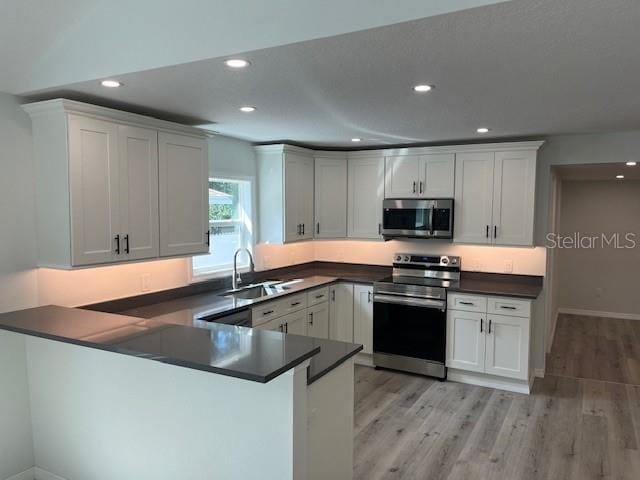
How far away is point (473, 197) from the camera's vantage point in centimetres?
464

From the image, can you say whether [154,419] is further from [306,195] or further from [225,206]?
[306,195]

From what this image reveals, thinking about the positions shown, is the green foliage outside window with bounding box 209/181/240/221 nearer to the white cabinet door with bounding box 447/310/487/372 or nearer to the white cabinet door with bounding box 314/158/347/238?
the white cabinet door with bounding box 314/158/347/238

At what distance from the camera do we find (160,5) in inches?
86.6

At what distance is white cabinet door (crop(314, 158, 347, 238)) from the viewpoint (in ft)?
17.1

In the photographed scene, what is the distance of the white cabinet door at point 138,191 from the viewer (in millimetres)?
3020

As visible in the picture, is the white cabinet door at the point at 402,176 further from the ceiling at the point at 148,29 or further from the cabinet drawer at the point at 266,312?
the ceiling at the point at 148,29

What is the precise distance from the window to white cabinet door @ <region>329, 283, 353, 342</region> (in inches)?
40.4

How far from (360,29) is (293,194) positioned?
313 centimetres

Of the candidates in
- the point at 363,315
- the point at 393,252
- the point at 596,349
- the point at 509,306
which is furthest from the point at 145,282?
the point at 596,349

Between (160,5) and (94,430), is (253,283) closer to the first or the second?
(94,430)

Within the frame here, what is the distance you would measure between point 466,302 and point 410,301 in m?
0.53

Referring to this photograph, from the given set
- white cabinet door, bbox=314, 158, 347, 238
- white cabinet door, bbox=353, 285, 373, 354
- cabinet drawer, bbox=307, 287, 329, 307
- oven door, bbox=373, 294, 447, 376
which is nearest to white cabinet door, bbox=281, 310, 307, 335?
cabinet drawer, bbox=307, 287, 329, 307

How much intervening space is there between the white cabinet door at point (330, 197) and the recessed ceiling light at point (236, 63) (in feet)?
9.89

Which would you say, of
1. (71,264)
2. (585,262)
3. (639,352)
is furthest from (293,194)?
(585,262)
